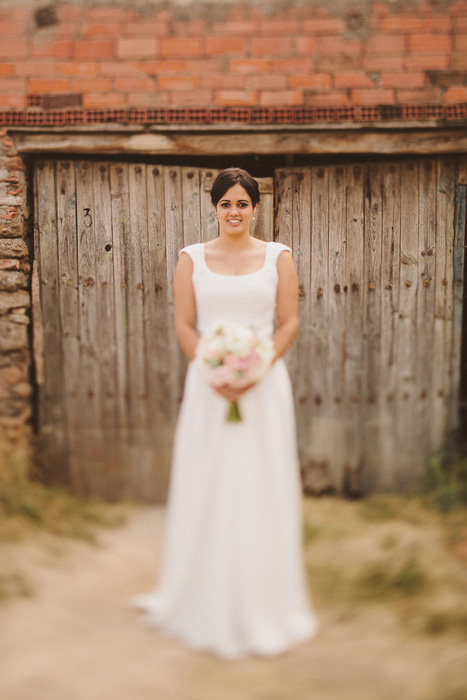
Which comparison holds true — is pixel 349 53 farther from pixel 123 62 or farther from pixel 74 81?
pixel 74 81

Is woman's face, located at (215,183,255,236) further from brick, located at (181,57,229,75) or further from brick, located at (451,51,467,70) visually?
brick, located at (451,51,467,70)

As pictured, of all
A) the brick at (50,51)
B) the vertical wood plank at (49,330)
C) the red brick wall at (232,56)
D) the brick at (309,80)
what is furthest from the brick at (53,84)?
the brick at (309,80)

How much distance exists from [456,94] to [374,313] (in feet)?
4.91

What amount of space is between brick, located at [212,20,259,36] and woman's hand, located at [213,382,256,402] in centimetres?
260

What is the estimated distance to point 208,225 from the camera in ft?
14.7

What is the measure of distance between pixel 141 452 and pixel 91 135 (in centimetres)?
221

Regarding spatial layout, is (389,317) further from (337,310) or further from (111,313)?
(111,313)

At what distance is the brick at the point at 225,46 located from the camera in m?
4.12

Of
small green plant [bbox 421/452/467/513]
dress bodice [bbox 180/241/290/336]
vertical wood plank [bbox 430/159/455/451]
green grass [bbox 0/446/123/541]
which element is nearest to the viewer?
dress bodice [bbox 180/241/290/336]

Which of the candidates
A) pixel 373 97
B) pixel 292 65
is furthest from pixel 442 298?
pixel 292 65

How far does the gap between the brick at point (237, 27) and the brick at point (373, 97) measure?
76 centimetres

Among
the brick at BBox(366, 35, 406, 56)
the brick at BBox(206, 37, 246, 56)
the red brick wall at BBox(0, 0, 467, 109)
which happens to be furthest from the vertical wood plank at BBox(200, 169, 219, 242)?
the brick at BBox(366, 35, 406, 56)

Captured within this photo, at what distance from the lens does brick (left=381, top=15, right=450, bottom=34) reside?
13.4ft

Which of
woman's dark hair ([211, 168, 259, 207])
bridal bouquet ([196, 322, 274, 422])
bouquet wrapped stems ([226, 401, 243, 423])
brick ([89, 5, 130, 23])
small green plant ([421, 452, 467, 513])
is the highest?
brick ([89, 5, 130, 23])
